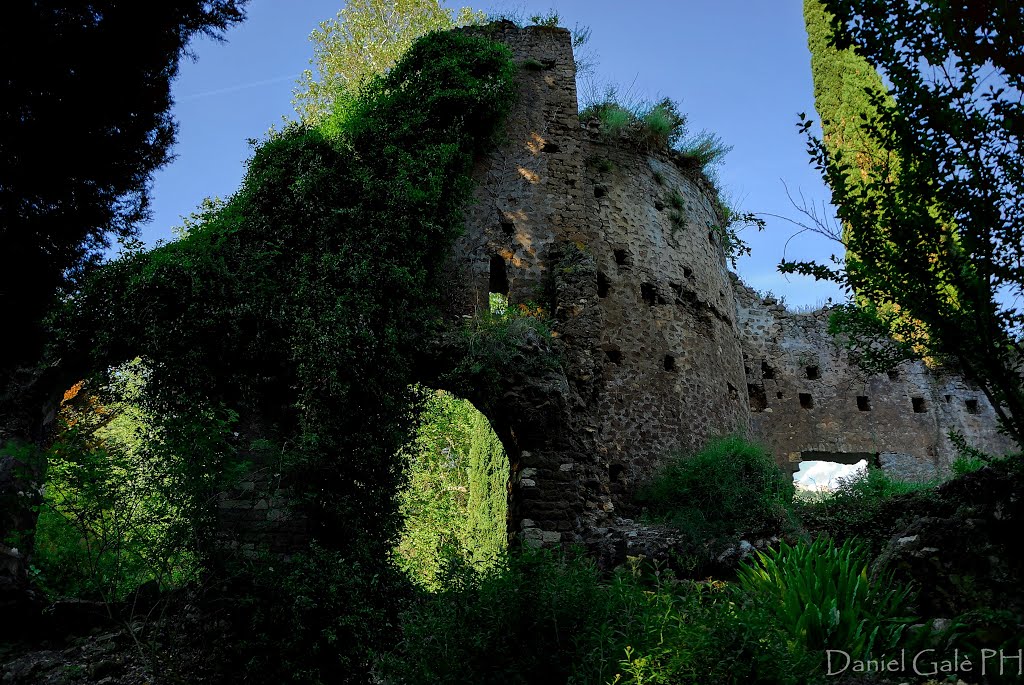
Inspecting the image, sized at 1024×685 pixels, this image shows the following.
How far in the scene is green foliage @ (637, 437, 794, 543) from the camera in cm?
962

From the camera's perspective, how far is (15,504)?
23.5 feet

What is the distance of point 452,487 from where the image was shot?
17250mm

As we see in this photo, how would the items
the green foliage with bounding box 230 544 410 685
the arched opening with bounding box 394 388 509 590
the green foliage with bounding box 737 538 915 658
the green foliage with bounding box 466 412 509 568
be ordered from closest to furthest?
the green foliage with bounding box 737 538 915 658 → the green foliage with bounding box 230 544 410 685 → the green foliage with bounding box 466 412 509 568 → the arched opening with bounding box 394 388 509 590

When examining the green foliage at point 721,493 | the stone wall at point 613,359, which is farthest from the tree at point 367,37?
the green foliage at point 721,493

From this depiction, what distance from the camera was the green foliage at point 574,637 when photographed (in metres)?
4.41

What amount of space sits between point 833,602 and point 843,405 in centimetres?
1255

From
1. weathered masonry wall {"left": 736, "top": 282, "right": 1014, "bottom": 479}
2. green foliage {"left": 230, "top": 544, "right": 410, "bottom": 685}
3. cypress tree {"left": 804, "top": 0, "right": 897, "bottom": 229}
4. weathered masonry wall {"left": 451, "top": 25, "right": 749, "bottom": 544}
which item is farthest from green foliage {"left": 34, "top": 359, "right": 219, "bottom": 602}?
cypress tree {"left": 804, "top": 0, "right": 897, "bottom": 229}

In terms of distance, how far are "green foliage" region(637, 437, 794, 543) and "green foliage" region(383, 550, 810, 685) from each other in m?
4.35

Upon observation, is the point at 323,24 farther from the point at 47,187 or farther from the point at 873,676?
the point at 873,676

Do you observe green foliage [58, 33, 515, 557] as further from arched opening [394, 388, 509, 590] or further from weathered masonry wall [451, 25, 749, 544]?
weathered masonry wall [451, 25, 749, 544]

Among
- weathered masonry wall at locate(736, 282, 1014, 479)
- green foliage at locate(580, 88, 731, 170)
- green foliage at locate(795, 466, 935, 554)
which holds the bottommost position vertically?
green foliage at locate(795, 466, 935, 554)

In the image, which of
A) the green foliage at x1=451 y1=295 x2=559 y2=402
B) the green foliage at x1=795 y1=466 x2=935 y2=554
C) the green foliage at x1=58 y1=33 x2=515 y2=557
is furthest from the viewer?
the green foliage at x1=451 y1=295 x2=559 y2=402

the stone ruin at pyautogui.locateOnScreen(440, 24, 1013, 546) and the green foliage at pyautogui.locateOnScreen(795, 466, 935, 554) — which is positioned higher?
the stone ruin at pyautogui.locateOnScreen(440, 24, 1013, 546)

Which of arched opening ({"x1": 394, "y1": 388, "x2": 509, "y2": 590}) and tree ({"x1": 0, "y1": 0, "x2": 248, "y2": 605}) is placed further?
arched opening ({"x1": 394, "y1": 388, "x2": 509, "y2": 590})
